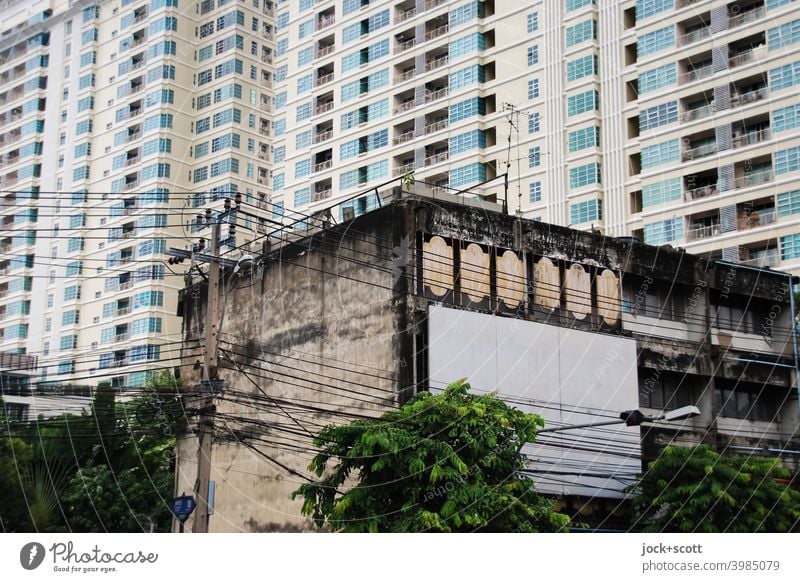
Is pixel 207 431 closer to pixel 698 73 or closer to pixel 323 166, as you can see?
pixel 698 73

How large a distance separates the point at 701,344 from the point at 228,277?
15.9m

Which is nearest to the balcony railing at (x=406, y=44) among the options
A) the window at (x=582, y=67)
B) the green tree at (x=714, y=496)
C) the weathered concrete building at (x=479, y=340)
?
the window at (x=582, y=67)

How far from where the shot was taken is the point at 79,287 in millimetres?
77875

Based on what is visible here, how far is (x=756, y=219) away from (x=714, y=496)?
22.0 m

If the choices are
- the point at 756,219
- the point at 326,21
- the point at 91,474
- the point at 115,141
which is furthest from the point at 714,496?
the point at 115,141

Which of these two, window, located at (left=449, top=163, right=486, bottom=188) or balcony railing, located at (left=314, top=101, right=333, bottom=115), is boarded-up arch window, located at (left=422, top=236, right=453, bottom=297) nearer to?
window, located at (left=449, top=163, right=486, bottom=188)

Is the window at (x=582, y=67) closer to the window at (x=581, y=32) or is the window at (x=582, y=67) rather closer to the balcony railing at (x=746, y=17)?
the window at (x=581, y=32)

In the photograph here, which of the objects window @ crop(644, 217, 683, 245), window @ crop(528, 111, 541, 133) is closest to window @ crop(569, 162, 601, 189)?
window @ crop(528, 111, 541, 133)

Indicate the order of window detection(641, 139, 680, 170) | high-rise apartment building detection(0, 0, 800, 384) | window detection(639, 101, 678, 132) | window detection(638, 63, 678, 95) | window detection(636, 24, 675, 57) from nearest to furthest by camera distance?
high-rise apartment building detection(0, 0, 800, 384), window detection(641, 139, 680, 170), window detection(639, 101, 678, 132), window detection(638, 63, 678, 95), window detection(636, 24, 675, 57)

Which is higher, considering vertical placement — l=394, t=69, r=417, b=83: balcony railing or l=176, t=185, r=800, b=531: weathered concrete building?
l=394, t=69, r=417, b=83: balcony railing

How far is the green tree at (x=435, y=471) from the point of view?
959 inches

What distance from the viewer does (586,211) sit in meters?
54.4

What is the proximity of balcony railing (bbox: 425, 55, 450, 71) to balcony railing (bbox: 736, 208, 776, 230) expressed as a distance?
2076 centimetres

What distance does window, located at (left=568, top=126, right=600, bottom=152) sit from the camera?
181 ft
